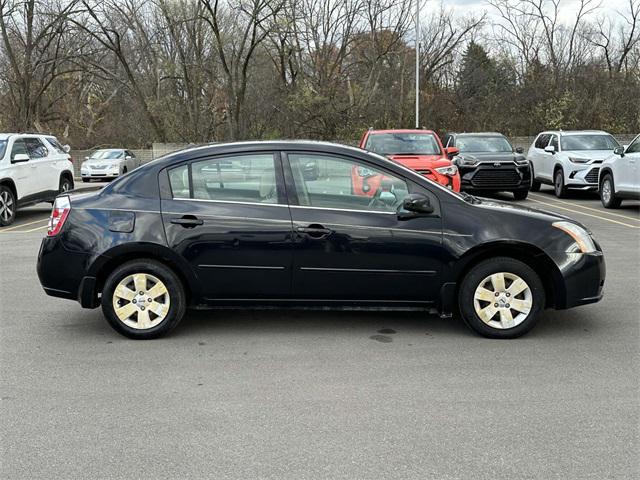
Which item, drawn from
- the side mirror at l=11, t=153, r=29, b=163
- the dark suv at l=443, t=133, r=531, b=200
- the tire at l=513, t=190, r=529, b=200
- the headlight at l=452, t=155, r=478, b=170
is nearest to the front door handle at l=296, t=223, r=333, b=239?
the side mirror at l=11, t=153, r=29, b=163

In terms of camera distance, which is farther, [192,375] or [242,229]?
[242,229]

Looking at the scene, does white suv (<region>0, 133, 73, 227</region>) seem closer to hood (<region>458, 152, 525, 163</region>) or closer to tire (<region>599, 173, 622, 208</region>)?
hood (<region>458, 152, 525, 163</region>)

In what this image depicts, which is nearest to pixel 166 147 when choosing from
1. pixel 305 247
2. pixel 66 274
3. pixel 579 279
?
pixel 66 274

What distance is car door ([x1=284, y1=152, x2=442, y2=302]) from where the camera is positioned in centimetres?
523

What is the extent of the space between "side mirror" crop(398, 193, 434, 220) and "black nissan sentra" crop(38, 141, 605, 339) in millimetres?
11

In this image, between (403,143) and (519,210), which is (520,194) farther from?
(519,210)

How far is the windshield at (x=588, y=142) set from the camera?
703 inches

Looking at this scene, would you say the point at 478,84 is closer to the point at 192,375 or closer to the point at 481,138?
the point at 481,138

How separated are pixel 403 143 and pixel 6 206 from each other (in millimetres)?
8096

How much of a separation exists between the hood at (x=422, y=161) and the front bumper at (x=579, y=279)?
7553 mm

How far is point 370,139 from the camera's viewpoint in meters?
14.5

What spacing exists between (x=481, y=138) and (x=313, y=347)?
1472cm

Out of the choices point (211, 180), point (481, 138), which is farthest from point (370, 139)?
point (211, 180)

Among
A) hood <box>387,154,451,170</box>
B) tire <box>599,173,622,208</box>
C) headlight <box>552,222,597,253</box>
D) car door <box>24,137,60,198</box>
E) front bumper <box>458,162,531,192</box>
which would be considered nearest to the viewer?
headlight <box>552,222,597,253</box>
